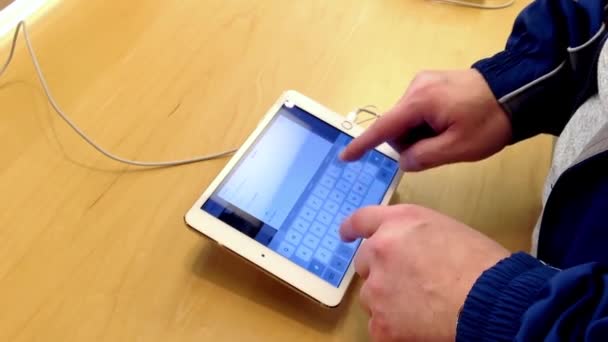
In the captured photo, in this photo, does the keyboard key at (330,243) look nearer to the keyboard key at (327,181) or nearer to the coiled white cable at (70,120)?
the keyboard key at (327,181)

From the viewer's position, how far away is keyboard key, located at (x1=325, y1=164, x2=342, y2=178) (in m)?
0.62

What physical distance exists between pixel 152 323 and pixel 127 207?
0.44ft

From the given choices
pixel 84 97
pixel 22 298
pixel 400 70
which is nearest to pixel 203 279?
pixel 22 298

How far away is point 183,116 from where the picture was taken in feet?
2.27

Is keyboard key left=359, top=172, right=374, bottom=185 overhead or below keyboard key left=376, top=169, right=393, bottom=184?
below

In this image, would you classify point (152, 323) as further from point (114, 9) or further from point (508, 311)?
point (114, 9)

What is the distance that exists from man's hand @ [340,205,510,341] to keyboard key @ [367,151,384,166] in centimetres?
12

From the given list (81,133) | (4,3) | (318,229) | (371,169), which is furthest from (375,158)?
(4,3)

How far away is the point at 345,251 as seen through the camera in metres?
0.57

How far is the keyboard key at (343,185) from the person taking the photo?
614mm

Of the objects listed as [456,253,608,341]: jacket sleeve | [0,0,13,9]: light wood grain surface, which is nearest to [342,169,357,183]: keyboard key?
[456,253,608,341]: jacket sleeve

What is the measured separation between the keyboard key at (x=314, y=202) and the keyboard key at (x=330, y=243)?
36 mm

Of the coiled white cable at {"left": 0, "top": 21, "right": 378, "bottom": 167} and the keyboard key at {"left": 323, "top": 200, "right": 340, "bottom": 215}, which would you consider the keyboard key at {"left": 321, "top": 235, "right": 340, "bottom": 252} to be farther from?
the coiled white cable at {"left": 0, "top": 21, "right": 378, "bottom": 167}

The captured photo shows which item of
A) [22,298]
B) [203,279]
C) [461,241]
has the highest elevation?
[461,241]
